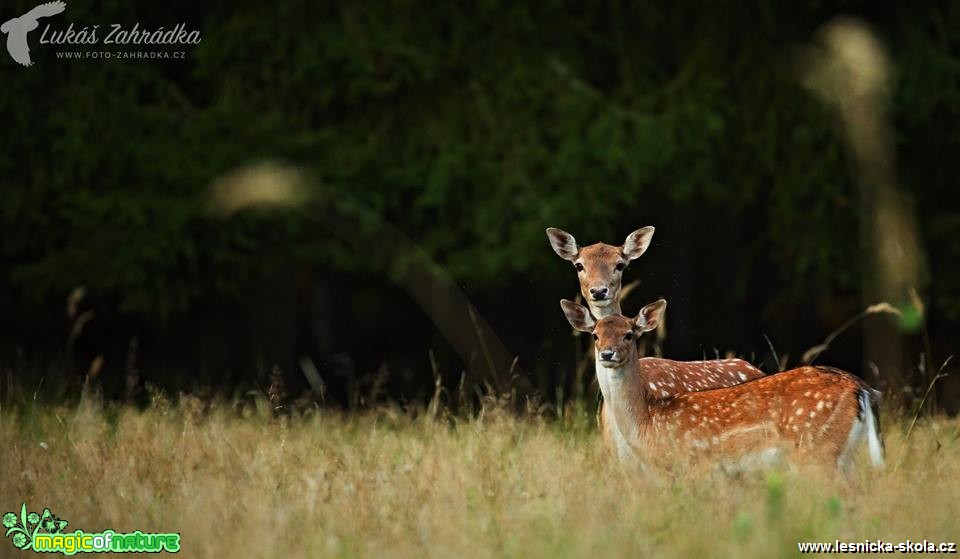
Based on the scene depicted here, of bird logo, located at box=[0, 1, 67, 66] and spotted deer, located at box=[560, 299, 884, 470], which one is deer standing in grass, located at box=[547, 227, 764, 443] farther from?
bird logo, located at box=[0, 1, 67, 66]

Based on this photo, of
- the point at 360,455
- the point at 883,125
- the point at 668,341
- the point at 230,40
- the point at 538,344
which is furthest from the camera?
the point at 538,344

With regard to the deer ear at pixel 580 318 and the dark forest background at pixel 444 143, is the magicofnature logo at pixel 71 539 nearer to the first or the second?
the deer ear at pixel 580 318

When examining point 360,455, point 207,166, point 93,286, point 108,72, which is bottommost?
point 360,455

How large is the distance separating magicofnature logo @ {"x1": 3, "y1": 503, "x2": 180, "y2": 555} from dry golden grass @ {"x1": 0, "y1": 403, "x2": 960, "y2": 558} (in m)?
0.08

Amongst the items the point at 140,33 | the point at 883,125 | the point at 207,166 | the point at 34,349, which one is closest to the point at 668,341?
the point at 883,125

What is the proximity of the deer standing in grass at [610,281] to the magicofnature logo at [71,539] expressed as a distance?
214 centimetres

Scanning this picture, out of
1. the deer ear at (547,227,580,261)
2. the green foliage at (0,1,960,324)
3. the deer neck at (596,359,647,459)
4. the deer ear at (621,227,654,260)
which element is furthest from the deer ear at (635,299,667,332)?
the green foliage at (0,1,960,324)

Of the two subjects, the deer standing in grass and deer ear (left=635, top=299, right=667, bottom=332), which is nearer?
deer ear (left=635, top=299, right=667, bottom=332)

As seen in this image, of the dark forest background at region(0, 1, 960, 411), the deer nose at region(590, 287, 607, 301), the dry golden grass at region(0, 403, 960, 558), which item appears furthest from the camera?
the dark forest background at region(0, 1, 960, 411)

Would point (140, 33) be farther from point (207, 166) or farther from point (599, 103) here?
point (599, 103)

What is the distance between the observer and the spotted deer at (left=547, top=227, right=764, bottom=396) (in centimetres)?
707

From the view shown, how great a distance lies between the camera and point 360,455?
7141mm

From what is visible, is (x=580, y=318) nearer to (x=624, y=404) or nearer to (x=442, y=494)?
(x=624, y=404)

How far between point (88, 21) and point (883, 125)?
6160 millimetres
